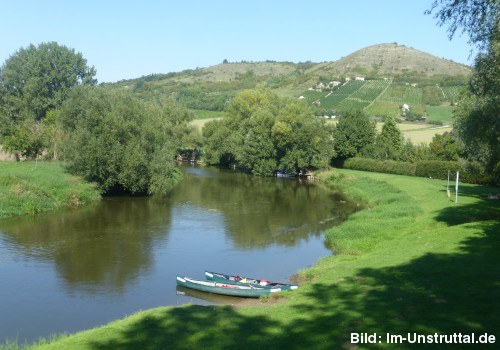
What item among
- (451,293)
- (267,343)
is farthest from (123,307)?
(451,293)

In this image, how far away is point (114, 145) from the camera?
4797cm

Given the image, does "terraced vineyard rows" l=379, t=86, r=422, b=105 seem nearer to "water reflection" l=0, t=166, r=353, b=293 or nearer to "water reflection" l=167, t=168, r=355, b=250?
"water reflection" l=167, t=168, r=355, b=250

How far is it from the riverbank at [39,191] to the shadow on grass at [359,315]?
91.5 ft

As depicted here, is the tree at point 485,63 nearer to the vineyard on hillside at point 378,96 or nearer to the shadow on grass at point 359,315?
the shadow on grass at point 359,315

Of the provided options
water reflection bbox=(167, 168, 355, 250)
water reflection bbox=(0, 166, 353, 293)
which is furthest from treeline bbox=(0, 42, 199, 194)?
water reflection bbox=(167, 168, 355, 250)

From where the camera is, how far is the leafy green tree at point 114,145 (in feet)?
155

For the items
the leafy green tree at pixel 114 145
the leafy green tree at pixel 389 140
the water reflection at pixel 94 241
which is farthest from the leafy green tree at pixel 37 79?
the leafy green tree at pixel 389 140

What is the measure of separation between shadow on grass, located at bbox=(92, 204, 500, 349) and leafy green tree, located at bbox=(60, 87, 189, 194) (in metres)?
32.7

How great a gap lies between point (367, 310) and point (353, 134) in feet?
205

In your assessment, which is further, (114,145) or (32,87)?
(32,87)

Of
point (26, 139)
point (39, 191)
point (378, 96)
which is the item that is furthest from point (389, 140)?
point (378, 96)

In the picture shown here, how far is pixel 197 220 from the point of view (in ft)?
131

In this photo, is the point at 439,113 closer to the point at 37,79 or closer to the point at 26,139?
the point at 37,79

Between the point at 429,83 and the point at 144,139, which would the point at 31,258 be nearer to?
the point at 144,139
